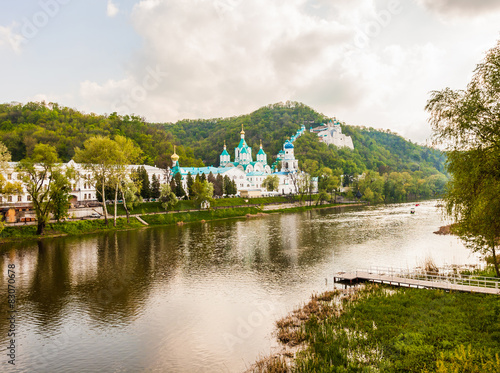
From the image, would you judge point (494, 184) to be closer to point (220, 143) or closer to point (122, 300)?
point (122, 300)

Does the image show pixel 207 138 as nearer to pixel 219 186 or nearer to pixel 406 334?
pixel 219 186

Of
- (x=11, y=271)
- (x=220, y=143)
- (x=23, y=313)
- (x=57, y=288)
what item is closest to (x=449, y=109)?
(x=23, y=313)

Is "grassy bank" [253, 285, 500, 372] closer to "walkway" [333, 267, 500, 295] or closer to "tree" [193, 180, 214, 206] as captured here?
"walkway" [333, 267, 500, 295]

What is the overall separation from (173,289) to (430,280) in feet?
41.9

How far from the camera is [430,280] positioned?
56.9 ft

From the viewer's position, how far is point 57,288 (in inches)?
759

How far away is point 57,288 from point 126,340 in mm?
8467

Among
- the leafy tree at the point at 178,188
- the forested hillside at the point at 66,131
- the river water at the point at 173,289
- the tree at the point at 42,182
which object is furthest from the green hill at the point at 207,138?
the tree at the point at 42,182

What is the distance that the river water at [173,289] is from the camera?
12141mm

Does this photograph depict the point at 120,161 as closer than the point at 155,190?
Yes

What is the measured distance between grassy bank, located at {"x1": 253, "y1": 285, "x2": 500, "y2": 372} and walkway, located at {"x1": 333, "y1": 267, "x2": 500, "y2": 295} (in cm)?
71

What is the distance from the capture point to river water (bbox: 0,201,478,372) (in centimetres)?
1214

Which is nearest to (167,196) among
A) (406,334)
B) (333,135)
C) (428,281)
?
(428,281)

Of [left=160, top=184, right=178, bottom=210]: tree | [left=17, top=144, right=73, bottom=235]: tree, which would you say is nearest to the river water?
[left=17, top=144, right=73, bottom=235]: tree
